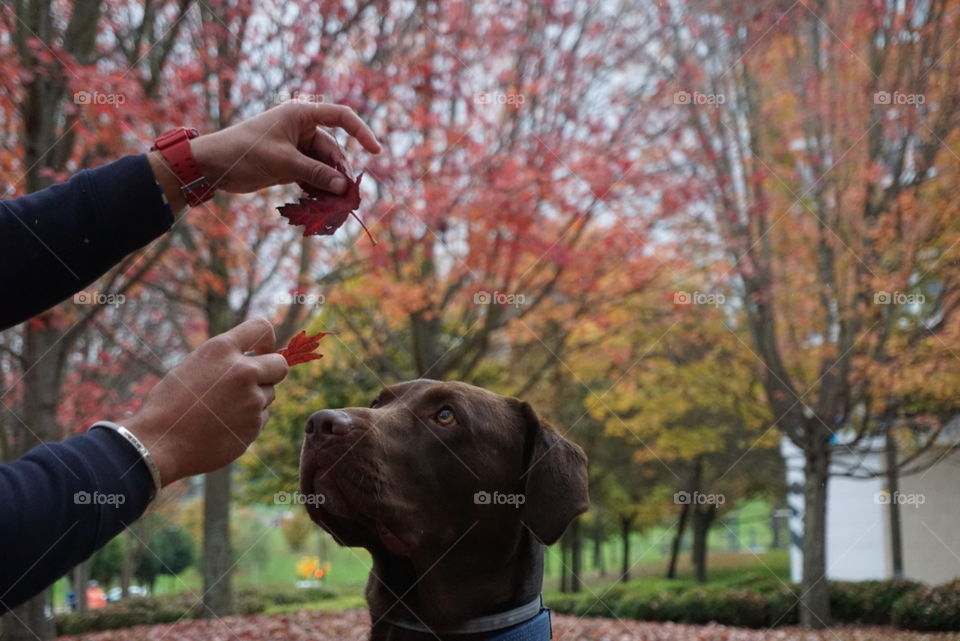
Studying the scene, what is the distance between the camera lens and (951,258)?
8.70 meters

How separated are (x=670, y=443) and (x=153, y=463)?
46.5 ft

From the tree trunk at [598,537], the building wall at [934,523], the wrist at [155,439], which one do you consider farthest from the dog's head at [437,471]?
the tree trunk at [598,537]

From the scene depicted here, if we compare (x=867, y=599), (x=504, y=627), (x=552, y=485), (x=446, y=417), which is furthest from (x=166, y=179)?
(x=867, y=599)

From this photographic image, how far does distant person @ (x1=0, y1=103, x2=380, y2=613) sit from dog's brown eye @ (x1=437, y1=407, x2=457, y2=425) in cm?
127

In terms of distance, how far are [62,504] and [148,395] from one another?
0.74ft

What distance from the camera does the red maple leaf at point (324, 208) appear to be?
6.37 feet

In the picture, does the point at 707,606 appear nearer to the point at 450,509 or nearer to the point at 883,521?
the point at 883,521

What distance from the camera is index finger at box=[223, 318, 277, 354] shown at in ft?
4.27

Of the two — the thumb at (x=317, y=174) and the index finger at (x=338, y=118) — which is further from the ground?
the index finger at (x=338, y=118)

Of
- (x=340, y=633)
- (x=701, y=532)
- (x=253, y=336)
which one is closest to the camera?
(x=253, y=336)

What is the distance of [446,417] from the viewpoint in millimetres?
2830

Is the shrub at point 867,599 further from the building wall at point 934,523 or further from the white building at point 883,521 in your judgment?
the building wall at point 934,523

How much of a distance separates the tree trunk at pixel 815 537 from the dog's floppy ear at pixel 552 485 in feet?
26.9

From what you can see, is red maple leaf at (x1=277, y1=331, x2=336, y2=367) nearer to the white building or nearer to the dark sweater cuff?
→ the dark sweater cuff
